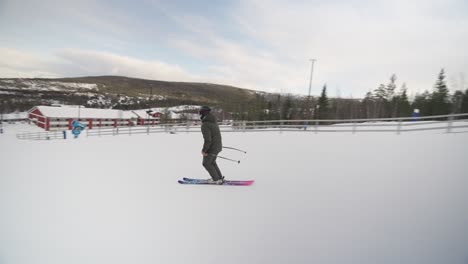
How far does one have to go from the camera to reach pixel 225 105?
164ft

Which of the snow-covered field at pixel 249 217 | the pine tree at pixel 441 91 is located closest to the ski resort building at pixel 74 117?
the snow-covered field at pixel 249 217

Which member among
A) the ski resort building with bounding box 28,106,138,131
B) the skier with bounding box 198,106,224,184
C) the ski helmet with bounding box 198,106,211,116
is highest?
the ski helmet with bounding box 198,106,211,116

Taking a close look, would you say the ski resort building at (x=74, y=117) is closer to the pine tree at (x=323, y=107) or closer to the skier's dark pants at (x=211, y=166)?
the pine tree at (x=323, y=107)

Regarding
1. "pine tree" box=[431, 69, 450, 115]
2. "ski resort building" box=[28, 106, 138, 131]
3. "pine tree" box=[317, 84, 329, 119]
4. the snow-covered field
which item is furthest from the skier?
"pine tree" box=[317, 84, 329, 119]

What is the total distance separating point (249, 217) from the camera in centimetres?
288

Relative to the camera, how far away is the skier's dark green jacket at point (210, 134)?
431cm

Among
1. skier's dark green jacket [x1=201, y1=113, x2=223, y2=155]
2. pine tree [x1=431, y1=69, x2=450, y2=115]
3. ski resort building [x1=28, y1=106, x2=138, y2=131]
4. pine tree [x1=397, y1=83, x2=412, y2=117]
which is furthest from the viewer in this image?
ski resort building [x1=28, y1=106, x2=138, y2=131]

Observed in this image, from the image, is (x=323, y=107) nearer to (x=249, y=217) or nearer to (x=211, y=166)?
(x=211, y=166)

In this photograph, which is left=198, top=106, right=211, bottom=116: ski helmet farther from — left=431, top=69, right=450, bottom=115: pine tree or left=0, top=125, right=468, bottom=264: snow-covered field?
left=431, top=69, right=450, bottom=115: pine tree

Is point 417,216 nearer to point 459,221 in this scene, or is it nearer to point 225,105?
point 459,221

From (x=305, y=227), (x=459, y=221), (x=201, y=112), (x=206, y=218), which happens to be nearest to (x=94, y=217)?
(x=206, y=218)

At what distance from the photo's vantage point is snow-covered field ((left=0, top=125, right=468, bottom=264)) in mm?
2154

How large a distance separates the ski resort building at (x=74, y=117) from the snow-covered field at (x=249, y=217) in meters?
33.6

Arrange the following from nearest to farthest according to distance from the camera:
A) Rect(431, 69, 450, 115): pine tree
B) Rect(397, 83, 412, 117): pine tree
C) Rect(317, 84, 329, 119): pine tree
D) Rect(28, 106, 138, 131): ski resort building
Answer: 1. Rect(431, 69, 450, 115): pine tree
2. Rect(397, 83, 412, 117): pine tree
3. Rect(28, 106, 138, 131): ski resort building
4. Rect(317, 84, 329, 119): pine tree
